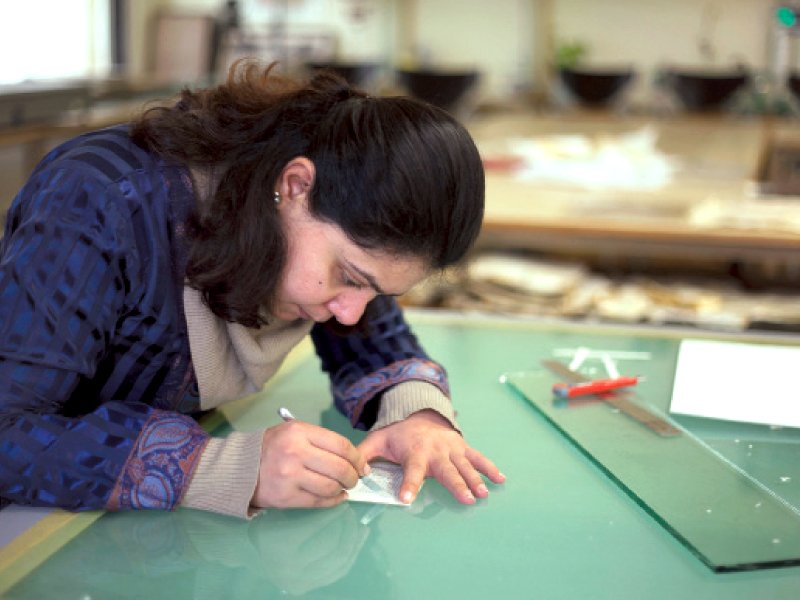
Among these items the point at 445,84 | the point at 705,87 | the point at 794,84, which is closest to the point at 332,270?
the point at 445,84

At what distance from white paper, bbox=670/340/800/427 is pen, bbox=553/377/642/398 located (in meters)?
0.08

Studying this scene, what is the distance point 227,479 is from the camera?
1.05m

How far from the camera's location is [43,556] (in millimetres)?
955

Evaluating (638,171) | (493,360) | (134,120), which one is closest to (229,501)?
(134,120)

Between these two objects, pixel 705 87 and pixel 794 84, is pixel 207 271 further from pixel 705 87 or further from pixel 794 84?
pixel 794 84

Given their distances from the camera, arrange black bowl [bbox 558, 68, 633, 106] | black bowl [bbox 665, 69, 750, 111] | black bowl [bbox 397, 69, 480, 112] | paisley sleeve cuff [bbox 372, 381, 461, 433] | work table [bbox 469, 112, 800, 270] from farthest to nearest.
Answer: black bowl [bbox 558, 68, 633, 106], black bowl [bbox 665, 69, 750, 111], black bowl [bbox 397, 69, 480, 112], work table [bbox 469, 112, 800, 270], paisley sleeve cuff [bbox 372, 381, 461, 433]

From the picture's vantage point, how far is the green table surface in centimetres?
91

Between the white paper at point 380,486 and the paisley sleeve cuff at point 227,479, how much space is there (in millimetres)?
115

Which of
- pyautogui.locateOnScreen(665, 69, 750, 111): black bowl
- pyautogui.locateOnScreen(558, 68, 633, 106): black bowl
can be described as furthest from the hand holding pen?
pyautogui.locateOnScreen(558, 68, 633, 106): black bowl

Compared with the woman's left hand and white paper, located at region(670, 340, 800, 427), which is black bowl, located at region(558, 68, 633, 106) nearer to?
white paper, located at region(670, 340, 800, 427)

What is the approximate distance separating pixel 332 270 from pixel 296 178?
4.0 inches

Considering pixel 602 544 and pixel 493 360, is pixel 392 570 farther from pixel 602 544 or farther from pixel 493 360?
pixel 493 360

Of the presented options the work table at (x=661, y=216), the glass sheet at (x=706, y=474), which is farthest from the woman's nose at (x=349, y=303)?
the work table at (x=661, y=216)

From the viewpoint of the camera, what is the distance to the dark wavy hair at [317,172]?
105 cm
